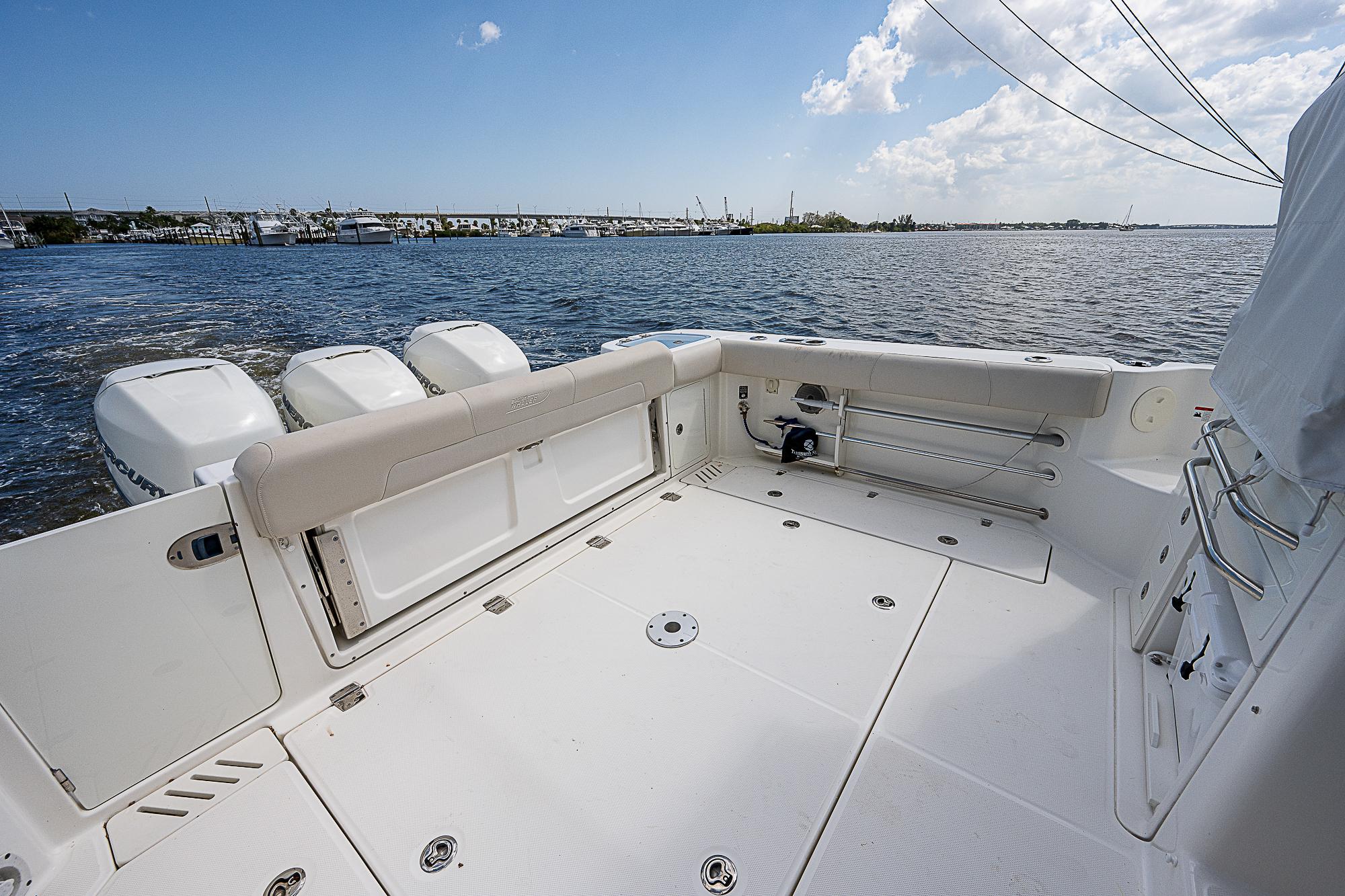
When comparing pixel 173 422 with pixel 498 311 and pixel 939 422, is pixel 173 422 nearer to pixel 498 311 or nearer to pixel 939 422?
pixel 939 422

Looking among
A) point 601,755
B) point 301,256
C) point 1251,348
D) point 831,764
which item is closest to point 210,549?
point 601,755

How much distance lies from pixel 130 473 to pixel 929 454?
332cm

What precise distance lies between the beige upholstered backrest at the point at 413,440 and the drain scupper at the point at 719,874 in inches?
50.3

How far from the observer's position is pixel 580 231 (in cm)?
7225

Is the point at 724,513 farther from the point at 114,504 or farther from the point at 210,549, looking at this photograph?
the point at 114,504

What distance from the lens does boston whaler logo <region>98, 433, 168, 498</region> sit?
184cm

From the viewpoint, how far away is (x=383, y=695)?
157cm

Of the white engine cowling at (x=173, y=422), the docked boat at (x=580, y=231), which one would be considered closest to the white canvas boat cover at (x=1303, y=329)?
the white engine cowling at (x=173, y=422)

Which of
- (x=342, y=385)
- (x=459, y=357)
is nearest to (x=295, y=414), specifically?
(x=342, y=385)

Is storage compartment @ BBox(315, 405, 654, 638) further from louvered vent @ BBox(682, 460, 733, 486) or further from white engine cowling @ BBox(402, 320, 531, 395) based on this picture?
white engine cowling @ BBox(402, 320, 531, 395)

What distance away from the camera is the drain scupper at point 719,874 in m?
1.08

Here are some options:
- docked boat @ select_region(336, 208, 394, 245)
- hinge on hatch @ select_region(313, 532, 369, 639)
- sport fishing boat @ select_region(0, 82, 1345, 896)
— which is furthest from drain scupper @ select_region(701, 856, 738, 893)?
docked boat @ select_region(336, 208, 394, 245)

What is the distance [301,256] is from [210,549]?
3981 centimetres

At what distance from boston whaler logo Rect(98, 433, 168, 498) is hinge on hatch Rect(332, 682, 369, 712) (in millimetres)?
924
